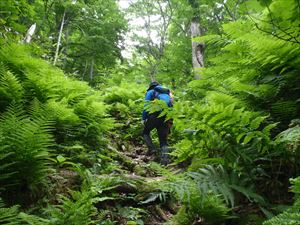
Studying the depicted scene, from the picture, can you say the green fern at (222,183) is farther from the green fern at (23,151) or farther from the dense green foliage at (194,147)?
the green fern at (23,151)

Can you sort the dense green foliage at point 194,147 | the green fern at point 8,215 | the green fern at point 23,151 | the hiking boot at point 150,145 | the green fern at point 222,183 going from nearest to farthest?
the green fern at point 8,215 → the green fern at point 222,183 → the dense green foliage at point 194,147 → the green fern at point 23,151 → the hiking boot at point 150,145

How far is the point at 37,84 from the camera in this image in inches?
177

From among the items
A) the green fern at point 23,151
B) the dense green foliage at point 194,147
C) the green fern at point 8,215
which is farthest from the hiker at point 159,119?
the green fern at point 8,215

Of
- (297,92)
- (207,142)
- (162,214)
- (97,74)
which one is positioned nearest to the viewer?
(207,142)

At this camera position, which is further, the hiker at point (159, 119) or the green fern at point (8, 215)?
the hiker at point (159, 119)

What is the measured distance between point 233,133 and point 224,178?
0.41 metres

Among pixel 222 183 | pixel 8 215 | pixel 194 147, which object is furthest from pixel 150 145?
pixel 8 215

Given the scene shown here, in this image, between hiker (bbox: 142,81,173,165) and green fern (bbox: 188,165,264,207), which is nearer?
green fern (bbox: 188,165,264,207)

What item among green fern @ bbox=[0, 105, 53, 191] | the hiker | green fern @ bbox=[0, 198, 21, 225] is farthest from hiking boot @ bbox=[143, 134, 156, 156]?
green fern @ bbox=[0, 198, 21, 225]

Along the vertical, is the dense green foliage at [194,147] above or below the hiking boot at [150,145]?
below

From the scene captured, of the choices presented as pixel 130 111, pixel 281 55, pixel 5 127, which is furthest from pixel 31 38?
pixel 281 55

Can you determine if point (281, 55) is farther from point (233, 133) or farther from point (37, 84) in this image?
point (37, 84)

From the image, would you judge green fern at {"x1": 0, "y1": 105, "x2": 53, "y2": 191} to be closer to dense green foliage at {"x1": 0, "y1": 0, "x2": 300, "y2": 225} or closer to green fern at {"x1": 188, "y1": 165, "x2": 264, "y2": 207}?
dense green foliage at {"x1": 0, "y1": 0, "x2": 300, "y2": 225}

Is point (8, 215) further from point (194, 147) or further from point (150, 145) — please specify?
point (150, 145)
